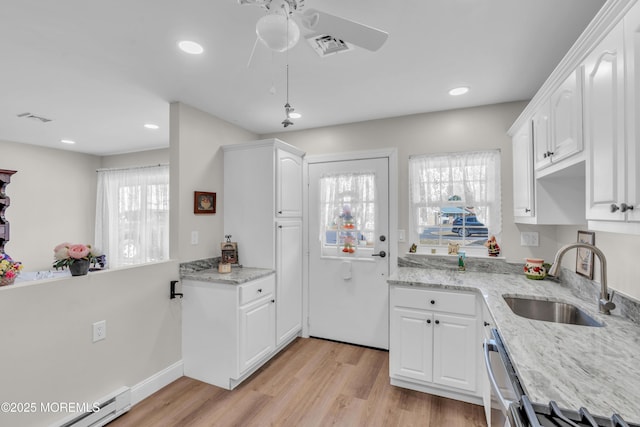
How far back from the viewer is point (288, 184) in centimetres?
313

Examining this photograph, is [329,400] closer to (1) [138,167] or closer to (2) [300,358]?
(2) [300,358]

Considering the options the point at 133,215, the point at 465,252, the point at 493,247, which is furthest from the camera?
the point at 133,215

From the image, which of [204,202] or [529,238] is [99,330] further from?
[529,238]

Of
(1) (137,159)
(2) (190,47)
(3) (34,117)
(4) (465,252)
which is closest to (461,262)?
(4) (465,252)

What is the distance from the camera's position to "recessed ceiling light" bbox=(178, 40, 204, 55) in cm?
177

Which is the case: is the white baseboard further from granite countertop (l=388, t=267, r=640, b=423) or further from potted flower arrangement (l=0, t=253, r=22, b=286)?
granite countertop (l=388, t=267, r=640, b=423)

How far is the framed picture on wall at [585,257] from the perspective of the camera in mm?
1897

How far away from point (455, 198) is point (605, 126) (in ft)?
5.69

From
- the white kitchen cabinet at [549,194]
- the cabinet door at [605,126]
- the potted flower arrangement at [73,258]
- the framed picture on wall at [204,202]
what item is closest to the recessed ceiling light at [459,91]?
the white kitchen cabinet at [549,194]

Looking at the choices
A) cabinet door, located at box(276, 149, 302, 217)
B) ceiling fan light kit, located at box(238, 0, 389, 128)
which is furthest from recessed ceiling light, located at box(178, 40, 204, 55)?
cabinet door, located at box(276, 149, 302, 217)

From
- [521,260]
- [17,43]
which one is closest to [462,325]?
[521,260]

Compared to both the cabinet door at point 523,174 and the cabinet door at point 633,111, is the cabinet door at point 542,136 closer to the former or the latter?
the cabinet door at point 523,174

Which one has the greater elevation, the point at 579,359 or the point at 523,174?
the point at 523,174

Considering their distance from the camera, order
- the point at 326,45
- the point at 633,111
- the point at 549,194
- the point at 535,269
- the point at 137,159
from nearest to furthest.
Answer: the point at 633,111 < the point at 326,45 < the point at 549,194 < the point at 535,269 < the point at 137,159
